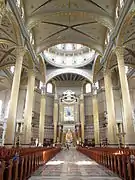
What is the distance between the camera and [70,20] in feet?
52.2

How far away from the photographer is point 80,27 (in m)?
16.8

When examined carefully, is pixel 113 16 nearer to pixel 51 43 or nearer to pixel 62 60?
pixel 51 43

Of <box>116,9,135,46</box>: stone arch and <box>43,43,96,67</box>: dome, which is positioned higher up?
<box>43,43,96,67</box>: dome

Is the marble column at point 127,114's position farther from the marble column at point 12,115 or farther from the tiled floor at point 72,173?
the marble column at point 12,115

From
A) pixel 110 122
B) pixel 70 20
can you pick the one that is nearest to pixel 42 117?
pixel 110 122

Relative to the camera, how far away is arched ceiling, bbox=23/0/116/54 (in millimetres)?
13641

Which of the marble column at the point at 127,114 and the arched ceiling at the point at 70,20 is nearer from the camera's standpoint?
the marble column at the point at 127,114

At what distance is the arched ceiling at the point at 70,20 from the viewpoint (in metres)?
13.6

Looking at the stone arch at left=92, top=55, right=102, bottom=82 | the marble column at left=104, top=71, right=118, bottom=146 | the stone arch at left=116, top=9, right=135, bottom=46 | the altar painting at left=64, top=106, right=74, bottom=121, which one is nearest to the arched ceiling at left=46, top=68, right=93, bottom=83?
the stone arch at left=92, top=55, right=102, bottom=82

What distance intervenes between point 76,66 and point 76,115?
9.36 meters

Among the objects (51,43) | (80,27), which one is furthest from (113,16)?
(51,43)

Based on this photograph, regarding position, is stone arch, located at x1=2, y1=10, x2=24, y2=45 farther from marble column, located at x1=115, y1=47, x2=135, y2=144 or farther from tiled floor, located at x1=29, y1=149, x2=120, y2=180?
tiled floor, located at x1=29, y1=149, x2=120, y2=180

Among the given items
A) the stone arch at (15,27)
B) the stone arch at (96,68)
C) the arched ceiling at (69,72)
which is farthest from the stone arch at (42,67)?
the stone arch at (15,27)

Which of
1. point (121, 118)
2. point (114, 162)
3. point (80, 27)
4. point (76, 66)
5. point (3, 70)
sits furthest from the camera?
point (76, 66)
